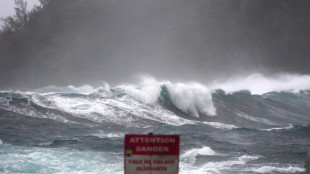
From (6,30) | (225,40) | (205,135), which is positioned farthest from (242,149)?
(6,30)

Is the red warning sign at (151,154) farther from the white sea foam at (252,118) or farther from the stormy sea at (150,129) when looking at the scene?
the white sea foam at (252,118)

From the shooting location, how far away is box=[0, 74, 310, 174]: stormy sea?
1045cm

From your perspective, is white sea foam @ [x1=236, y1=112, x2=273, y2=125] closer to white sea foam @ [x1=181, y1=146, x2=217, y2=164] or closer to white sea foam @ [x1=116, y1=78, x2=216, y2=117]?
white sea foam @ [x1=116, y1=78, x2=216, y2=117]

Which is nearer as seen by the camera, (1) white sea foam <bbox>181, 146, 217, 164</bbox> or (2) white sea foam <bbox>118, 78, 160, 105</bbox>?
(1) white sea foam <bbox>181, 146, 217, 164</bbox>

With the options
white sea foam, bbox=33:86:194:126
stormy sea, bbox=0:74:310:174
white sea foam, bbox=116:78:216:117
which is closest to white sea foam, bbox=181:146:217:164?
stormy sea, bbox=0:74:310:174

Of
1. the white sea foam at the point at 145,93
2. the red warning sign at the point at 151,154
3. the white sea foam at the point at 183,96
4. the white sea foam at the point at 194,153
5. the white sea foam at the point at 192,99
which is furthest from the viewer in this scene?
the white sea foam at the point at 192,99

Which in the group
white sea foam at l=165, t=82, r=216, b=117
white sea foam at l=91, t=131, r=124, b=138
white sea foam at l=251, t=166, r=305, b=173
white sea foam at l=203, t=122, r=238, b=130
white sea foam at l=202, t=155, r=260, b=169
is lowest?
white sea foam at l=251, t=166, r=305, b=173

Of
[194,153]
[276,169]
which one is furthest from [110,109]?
[276,169]

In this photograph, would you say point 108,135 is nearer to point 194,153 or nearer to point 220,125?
point 194,153

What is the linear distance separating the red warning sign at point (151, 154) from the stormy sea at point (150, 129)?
18.0 feet

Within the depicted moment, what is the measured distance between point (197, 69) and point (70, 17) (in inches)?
1167

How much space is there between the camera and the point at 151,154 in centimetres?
426

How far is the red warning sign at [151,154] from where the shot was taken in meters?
4.24

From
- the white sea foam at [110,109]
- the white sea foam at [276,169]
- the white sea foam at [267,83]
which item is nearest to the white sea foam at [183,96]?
the white sea foam at [110,109]
